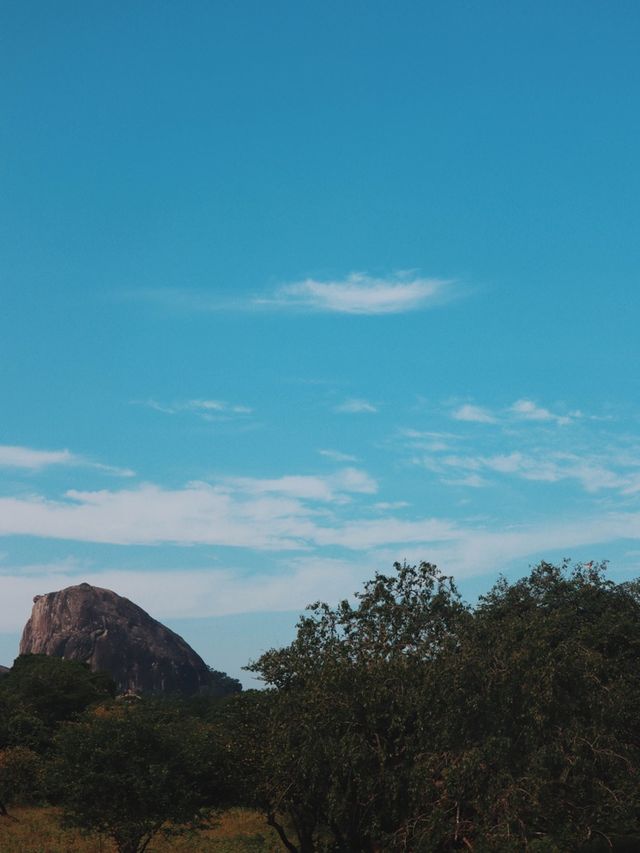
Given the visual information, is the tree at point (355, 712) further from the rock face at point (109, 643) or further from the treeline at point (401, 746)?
the rock face at point (109, 643)

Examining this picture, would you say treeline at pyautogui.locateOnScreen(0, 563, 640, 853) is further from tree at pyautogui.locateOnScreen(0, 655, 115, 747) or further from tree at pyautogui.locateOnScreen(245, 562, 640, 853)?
tree at pyautogui.locateOnScreen(0, 655, 115, 747)

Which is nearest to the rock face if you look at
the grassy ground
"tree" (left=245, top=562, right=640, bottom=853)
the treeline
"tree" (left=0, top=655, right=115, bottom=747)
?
"tree" (left=0, top=655, right=115, bottom=747)

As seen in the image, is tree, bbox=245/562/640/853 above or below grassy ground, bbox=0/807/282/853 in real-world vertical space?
above

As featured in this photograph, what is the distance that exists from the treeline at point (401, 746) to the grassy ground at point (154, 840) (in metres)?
Answer: 5.46

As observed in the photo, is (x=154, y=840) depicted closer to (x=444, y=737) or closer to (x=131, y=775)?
(x=131, y=775)

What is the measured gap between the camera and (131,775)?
37062mm

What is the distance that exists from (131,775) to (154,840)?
13.6 metres

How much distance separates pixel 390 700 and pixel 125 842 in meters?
13.2

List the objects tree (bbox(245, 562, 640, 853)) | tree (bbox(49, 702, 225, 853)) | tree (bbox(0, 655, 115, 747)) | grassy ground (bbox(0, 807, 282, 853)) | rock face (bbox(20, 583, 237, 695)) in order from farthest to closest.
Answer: rock face (bbox(20, 583, 237, 695)), tree (bbox(0, 655, 115, 747)), grassy ground (bbox(0, 807, 282, 853)), tree (bbox(49, 702, 225, 853)), tree (bbox(245, 562, 640, 853))

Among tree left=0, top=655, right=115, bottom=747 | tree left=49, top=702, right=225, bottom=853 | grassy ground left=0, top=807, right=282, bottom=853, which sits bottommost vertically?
grassy ground left=0, top=807, right=282, bottom=853

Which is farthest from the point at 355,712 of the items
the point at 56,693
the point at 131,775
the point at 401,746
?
the point at 56,693

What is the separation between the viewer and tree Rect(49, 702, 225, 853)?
122 feet

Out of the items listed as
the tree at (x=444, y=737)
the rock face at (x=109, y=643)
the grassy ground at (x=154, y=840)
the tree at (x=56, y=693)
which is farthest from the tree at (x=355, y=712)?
the rock face at (x=109, y=643)

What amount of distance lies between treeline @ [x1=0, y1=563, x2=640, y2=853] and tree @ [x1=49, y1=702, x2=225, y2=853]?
0.22ft
